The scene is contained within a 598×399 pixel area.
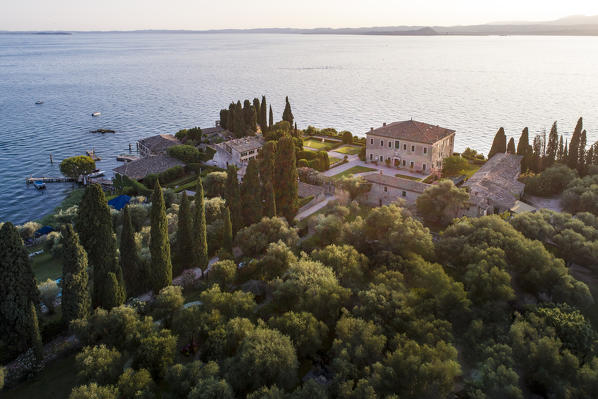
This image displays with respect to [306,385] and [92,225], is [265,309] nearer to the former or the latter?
[306,385]

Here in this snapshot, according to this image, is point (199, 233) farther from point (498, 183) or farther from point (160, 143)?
point (160, 143)

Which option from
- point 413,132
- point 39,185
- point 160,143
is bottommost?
point 39,185

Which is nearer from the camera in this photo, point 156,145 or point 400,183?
point 400,183

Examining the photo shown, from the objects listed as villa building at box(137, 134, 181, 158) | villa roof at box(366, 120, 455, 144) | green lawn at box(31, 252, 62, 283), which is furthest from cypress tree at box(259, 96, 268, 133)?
green lawn at box(31, 252, 62, 283)

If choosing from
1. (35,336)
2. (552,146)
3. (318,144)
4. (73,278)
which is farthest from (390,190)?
(35,336)

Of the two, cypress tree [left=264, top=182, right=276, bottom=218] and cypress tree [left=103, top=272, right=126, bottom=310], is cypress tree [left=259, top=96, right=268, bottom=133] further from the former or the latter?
cypress tree [left=103, top=272, right=126, bottom=310]

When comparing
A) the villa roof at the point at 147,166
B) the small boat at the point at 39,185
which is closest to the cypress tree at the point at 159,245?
the villa roof at the point at 147,166

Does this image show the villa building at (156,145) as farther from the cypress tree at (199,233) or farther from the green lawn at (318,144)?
the cypress tree at (199,233)
